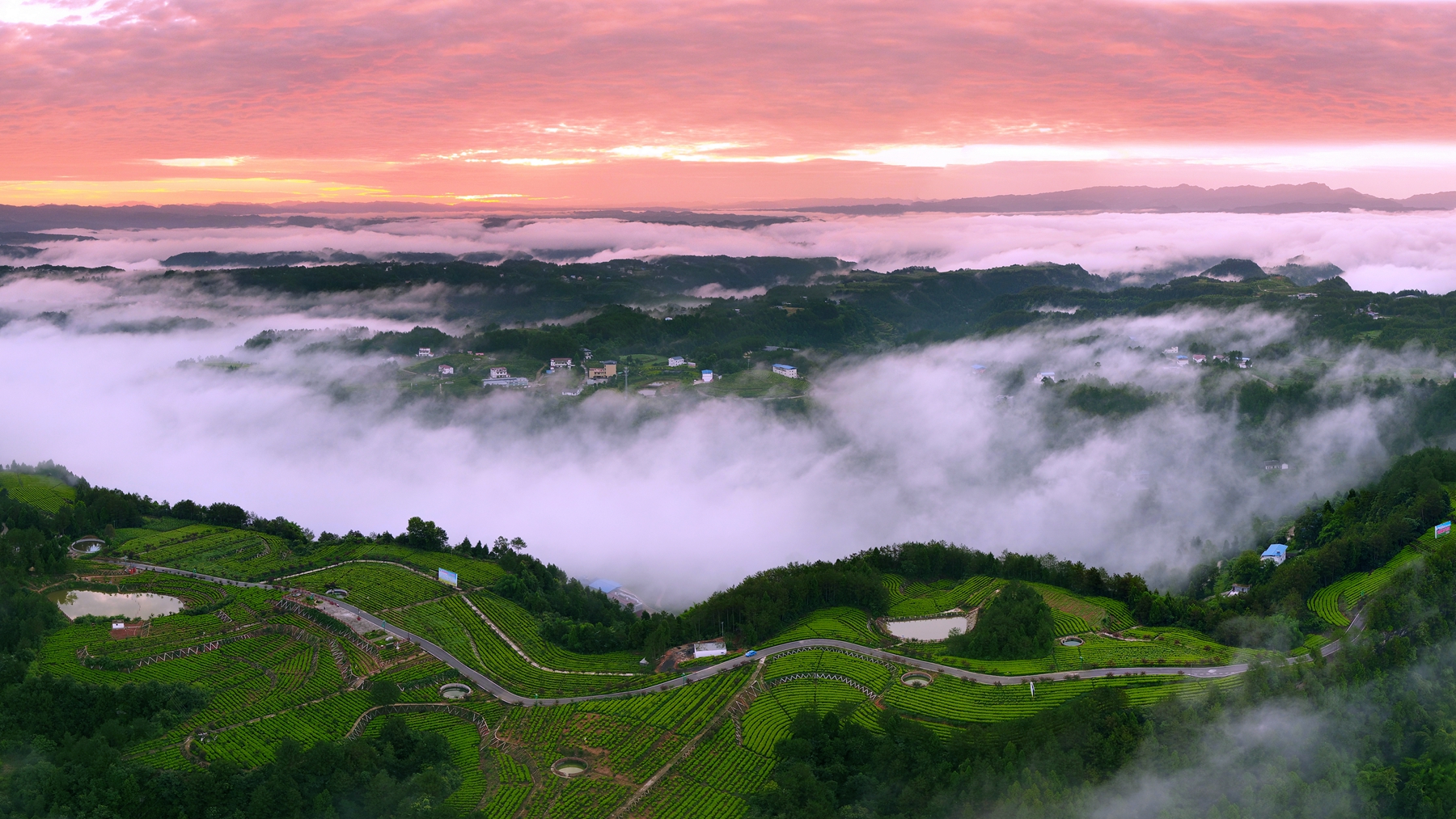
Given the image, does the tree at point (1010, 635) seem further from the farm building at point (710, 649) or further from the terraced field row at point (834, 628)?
the farm building at point (710, 649)

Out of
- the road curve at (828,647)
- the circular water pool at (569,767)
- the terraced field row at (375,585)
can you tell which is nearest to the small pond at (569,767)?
the circular water pool at (569,767)

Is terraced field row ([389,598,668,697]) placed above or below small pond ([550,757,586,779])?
below

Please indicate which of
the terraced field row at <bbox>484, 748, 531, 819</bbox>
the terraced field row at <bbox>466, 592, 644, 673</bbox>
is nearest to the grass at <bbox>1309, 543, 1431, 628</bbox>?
the terraced field row at <bbox>466, 592, 644, 673</bbox>

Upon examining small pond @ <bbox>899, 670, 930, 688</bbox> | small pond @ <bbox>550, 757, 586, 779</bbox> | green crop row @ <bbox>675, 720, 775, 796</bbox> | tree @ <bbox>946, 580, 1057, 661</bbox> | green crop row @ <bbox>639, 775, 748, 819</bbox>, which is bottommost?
green crop row @ <bbox>675, 720, 775, 796</bbox>

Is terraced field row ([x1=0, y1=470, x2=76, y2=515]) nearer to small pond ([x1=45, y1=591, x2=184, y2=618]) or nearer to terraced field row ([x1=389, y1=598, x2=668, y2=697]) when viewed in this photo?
small pond ([x1=45, y1=591, x2=184, y2=618])

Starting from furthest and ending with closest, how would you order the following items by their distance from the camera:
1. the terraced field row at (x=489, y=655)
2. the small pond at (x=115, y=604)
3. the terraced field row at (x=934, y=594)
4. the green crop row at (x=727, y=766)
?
the terraced field row at (x=934, y=594), the small pond at (x=115, y=604), the terraced field row at (x=489, y=655), the green crop row at (x=727, y=766)

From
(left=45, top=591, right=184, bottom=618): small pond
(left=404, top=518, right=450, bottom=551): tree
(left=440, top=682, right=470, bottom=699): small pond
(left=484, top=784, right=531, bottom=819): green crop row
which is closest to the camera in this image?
(left=484, top=784, right=531, bottom=819): green crop row
